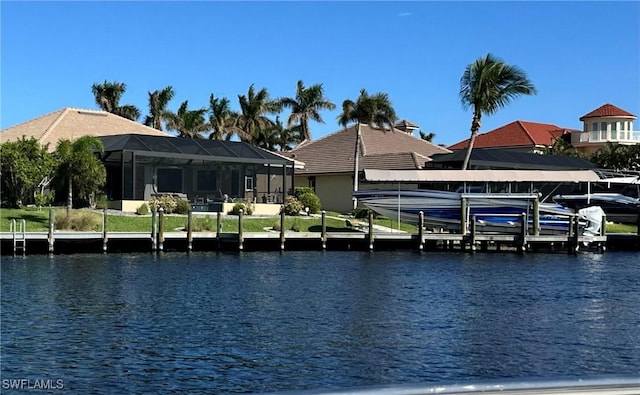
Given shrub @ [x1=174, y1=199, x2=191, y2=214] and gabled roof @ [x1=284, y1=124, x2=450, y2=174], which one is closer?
shrub @ [x1=174, y1=199, x2=191, y2=214]

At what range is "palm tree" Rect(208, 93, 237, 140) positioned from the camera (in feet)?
225

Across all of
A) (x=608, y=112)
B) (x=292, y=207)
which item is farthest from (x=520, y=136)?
(x=292, y=207)

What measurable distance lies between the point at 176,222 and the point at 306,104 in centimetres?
2688

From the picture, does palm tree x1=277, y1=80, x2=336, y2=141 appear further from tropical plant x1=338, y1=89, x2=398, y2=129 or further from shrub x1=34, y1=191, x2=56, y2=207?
shrub x1=34, y1=191, x2=56, y2=207

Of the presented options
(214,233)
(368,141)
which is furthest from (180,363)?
(368,141)

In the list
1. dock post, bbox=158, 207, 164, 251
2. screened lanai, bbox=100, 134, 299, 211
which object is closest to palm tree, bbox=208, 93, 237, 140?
screened lanai, bbox=100, 134, 299, 211

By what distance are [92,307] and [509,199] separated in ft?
80.2

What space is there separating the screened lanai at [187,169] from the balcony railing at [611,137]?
40746 millimetres

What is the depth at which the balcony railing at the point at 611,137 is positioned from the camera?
7644 centimetres

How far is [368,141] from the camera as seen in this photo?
57.4 m

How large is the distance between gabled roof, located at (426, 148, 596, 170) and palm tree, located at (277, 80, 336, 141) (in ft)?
45.4

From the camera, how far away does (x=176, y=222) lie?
1506 inches

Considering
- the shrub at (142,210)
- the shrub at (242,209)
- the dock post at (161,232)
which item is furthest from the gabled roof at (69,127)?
the dock post at (161,232)

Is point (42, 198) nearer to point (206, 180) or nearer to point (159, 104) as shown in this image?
point (206, 180)
